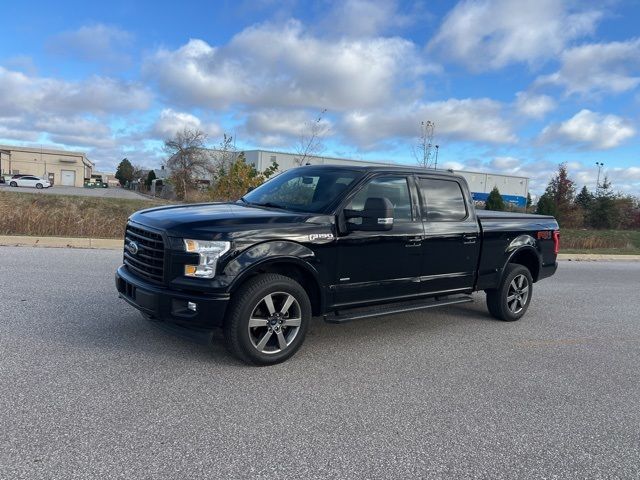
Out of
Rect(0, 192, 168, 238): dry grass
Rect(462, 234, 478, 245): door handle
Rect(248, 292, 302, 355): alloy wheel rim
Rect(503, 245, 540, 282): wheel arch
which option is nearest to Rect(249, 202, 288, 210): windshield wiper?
Rect(248, 292, 302, 355): alloy wheel rim

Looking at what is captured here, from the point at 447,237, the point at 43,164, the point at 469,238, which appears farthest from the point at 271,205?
the point at 43,164

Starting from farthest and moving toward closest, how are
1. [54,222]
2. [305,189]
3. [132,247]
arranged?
[54,222] → [305,189] → [132,247]

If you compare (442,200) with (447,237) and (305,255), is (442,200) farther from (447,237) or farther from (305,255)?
(305,255)

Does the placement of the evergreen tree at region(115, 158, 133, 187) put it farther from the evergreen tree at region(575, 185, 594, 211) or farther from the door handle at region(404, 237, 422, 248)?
the door handle at region(404, 237, 422, 248)

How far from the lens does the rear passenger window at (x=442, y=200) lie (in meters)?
5.95

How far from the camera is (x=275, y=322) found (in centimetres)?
470

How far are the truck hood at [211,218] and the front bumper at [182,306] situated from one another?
52 centimetres

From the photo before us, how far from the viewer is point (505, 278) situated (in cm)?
683

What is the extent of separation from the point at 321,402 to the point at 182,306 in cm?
142

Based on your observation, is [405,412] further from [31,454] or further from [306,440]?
[31,454]

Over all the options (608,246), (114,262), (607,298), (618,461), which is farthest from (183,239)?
(608,246)

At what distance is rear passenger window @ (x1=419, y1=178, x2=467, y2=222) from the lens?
5.95 metres

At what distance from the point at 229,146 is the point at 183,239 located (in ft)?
75.0

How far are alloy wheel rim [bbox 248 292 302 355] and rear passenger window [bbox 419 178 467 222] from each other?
198cm
